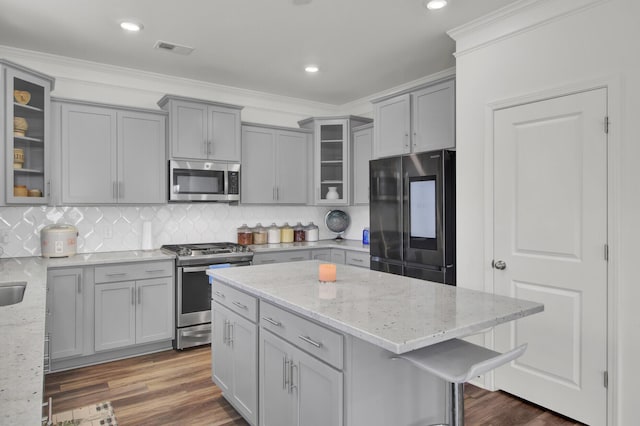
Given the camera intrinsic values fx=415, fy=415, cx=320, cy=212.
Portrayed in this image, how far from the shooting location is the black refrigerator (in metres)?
3.32

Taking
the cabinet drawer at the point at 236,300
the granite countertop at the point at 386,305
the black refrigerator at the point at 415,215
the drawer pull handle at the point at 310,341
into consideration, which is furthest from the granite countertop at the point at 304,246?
the drawer pull handle at the point at 310,341

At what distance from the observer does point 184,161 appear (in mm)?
4156

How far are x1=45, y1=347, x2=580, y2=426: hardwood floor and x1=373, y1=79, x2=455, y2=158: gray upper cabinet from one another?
6.77ft

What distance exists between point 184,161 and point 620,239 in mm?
3618

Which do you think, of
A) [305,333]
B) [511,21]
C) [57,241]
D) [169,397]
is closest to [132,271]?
[57,241]

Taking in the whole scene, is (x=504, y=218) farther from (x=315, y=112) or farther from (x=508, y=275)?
(x=315, y=112)

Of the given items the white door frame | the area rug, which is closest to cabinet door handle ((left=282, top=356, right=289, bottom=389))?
the area rug

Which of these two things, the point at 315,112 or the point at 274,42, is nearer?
the point at 274,42

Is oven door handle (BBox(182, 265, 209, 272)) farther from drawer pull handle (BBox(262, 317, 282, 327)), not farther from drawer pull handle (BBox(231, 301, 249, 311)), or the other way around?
drawer pull handle (BBox(262, 317, 282, 327))

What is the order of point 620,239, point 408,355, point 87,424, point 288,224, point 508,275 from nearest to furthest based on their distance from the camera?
point 408,355 → point 620,239 → point 87,424 → point 508,275 → point 288,224

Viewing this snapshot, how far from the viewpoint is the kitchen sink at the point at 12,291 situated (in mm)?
2516

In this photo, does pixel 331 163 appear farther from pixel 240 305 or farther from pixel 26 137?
pixel 26 137

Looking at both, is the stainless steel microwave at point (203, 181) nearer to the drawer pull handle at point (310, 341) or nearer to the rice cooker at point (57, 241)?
the rice cooker at point (57, 241)

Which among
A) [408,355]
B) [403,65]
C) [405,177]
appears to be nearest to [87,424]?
[408,355]
